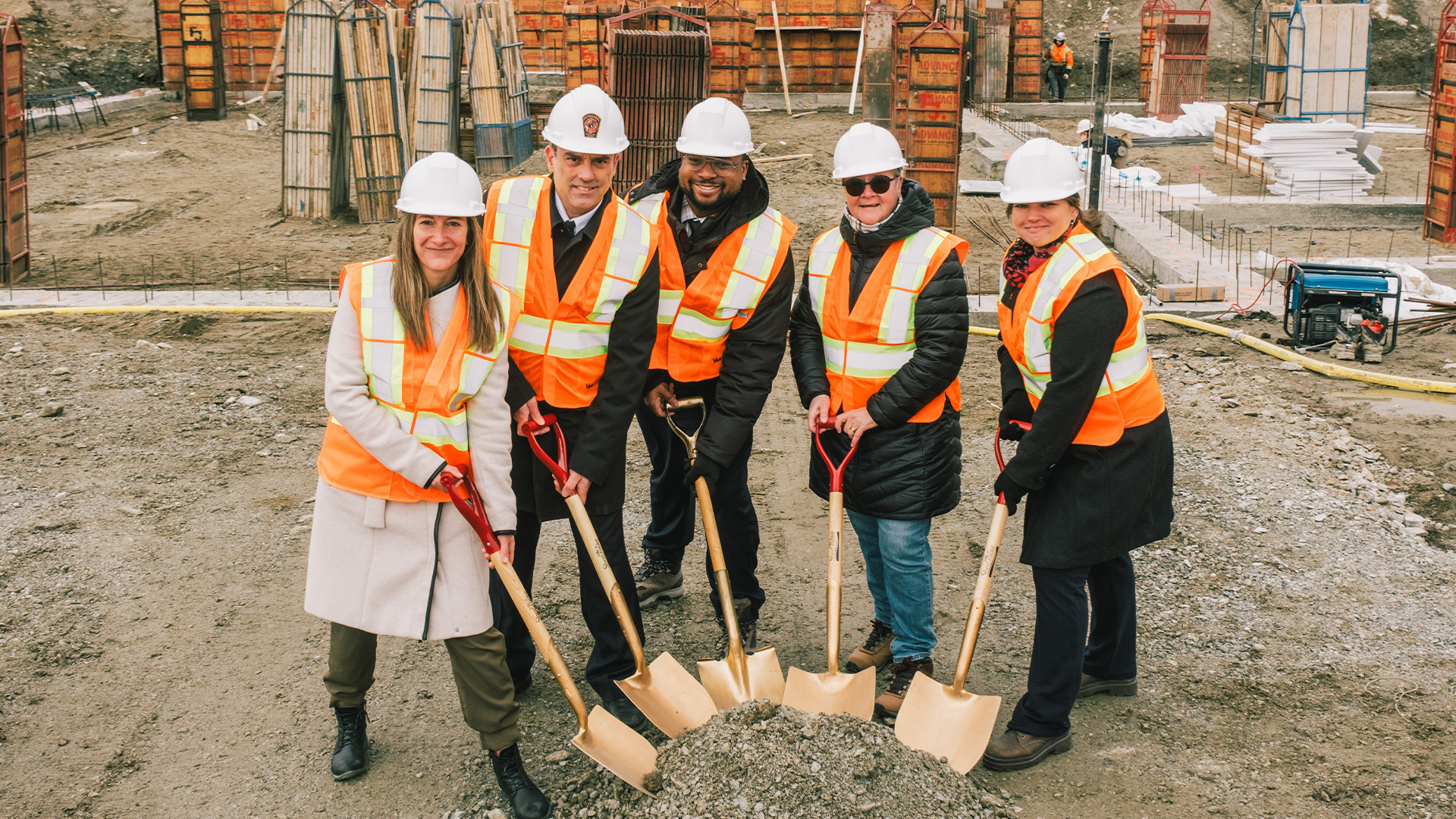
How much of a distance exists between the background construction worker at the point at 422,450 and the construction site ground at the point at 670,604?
586 mm

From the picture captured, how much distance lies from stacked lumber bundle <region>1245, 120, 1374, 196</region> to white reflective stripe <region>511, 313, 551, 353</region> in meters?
12.8

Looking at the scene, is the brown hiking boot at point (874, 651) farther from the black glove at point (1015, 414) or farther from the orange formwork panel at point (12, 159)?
the orange formwork panel at point (12, 159)

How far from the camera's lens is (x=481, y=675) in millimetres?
3457

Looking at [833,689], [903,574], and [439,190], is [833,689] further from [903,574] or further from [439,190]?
[439,190]

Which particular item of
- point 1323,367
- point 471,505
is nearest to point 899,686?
point 471,505

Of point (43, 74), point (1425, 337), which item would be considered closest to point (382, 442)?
point (1425, 337)

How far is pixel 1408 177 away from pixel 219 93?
19.2m

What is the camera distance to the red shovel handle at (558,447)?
3701 mm

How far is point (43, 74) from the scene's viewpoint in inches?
846

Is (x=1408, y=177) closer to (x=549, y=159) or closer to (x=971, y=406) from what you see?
(x=971, y=406)

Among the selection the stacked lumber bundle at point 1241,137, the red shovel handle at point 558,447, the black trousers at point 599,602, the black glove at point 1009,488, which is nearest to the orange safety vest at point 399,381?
the red shovel handle at point 558,447

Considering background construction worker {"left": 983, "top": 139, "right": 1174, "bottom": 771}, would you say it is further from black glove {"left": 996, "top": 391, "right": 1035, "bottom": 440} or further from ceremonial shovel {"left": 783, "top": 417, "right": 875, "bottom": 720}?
ceremonial shovel {"left": 783, "top": 417, "right": 875, "bottom": 720}

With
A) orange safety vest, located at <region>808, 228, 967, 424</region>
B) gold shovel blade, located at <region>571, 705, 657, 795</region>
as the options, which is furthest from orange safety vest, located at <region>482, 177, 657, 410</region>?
gold shovel blade, located at <region>571, 705, 657, 795</region>

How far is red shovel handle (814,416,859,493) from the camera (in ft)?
13.0
